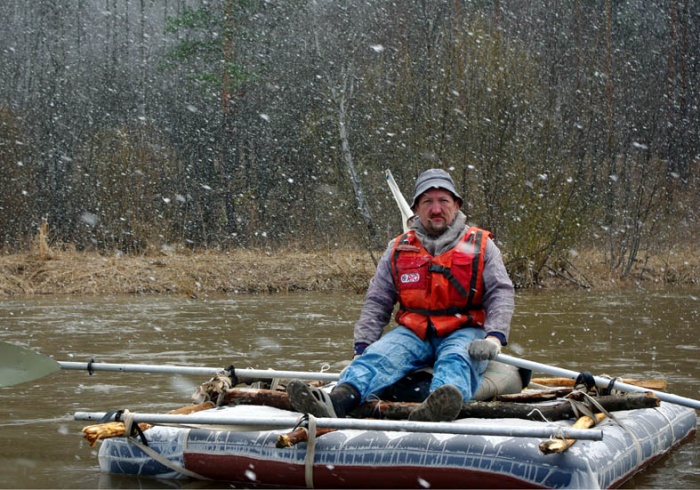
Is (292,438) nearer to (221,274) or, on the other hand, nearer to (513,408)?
(513,408)

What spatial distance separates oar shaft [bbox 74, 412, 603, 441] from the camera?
3719 millimetres

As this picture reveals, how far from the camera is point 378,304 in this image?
530cm

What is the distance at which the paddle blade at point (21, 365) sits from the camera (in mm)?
4555

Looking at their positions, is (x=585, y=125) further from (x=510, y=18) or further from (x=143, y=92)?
(x=143, y=92)

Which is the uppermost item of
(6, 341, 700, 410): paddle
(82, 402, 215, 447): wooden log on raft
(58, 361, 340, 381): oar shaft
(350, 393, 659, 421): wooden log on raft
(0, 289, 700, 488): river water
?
(6, 341, 700, 410): paddle

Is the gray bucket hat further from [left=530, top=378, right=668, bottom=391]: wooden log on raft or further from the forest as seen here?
the forest

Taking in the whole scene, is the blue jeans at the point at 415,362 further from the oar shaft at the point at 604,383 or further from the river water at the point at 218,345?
the river water at the point at 218,345

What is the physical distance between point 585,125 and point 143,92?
10630 millimetres

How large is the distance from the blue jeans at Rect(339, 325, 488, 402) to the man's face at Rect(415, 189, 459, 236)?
20.2 inches

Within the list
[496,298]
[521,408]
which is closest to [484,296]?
[496,298]

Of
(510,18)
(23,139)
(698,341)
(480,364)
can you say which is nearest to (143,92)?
(23,139)

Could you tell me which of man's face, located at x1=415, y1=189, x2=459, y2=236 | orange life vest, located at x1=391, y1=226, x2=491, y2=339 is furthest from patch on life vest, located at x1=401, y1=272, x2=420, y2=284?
man's face, located at x1=415, y1=189, x2=459, y2=236

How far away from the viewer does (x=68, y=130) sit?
2167 centimetres

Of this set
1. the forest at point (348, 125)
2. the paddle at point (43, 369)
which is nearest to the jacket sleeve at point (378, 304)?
the paddle at point (43, 369)
